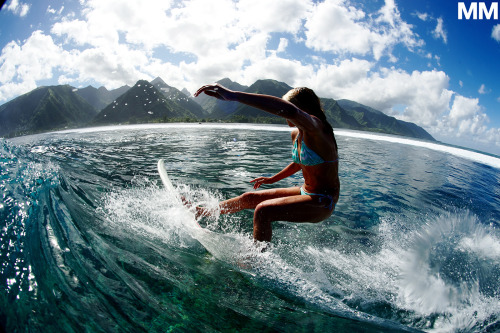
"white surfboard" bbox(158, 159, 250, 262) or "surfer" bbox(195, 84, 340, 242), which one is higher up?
"surfer" bbox(195, 84, 340, 242)

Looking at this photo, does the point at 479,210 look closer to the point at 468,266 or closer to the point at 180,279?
the point at 468,266

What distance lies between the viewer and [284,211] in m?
2.64

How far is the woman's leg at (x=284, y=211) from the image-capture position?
8.70 ft

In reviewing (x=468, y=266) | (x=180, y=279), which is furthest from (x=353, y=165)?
(x=180, y=279)

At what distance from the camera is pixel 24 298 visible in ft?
5.34

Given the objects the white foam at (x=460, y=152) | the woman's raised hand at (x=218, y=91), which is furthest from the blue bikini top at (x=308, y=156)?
the white foam at (x=460, y=152)

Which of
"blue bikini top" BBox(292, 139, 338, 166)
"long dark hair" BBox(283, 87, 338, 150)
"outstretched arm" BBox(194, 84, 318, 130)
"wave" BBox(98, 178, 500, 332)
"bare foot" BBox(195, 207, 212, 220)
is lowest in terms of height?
"wave" BBox(98, 178, 500, 332)

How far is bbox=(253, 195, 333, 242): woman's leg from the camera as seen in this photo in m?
2.65

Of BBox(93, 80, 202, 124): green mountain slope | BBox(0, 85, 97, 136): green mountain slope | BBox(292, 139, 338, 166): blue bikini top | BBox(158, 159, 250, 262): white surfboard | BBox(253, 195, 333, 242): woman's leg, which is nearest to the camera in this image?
BBox(292, 139, 338, 166): blue bikini top

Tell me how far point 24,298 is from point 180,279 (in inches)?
45.3

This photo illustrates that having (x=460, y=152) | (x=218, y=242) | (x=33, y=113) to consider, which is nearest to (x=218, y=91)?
(x=218, y=242)

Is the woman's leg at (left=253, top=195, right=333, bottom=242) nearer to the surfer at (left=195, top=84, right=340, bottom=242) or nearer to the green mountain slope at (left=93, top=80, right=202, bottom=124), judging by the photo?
the surfer at (left=195, top=84, right=340, bottom=242)

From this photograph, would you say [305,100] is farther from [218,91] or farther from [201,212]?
[201,212]

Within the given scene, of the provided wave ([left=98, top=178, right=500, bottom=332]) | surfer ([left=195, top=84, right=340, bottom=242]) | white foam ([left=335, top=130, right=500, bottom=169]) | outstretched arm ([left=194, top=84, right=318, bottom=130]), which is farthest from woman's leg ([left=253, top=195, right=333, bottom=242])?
white foam ([left=335, top=130, right=500, bottom=169])
